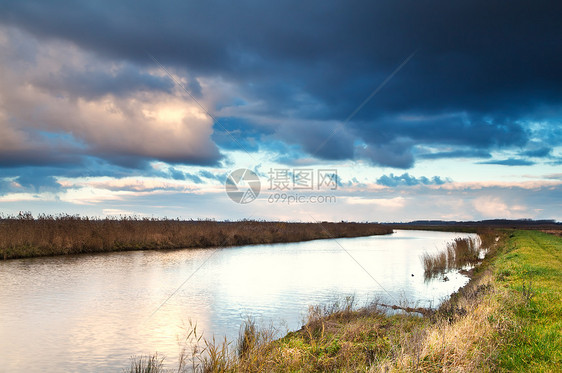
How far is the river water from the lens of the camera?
853cm

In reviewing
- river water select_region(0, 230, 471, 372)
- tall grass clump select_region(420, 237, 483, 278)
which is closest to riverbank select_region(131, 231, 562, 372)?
river water select_region(0, 230, 471, 372)

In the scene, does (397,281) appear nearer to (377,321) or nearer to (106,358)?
(377,321)

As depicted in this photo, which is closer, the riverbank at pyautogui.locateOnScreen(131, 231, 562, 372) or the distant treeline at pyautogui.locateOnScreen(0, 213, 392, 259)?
the riverbank at pyautogui.locateOnScreen(131, 231, 562, 372)

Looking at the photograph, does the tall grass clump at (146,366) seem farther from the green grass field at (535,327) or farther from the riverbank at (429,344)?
the green grass field at (535,327)

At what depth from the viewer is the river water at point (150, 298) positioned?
336 inches

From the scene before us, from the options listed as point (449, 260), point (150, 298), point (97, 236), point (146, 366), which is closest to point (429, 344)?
point (146, 366)

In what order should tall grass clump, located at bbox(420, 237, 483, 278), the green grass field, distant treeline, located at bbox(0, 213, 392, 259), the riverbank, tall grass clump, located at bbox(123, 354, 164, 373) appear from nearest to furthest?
the riverbank < the green grass field < tall grass clump, located at bbox(123, 354, 164, 373) < tall grass clump, located at bbox(420, 237, 483, 278) < distant treeline, located at bbox(0, 213, 392, 259)

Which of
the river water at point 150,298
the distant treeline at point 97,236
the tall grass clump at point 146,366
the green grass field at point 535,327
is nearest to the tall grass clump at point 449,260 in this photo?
the river water at point 150,298

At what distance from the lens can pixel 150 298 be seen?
526 inches

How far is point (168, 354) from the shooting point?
26.8 feet

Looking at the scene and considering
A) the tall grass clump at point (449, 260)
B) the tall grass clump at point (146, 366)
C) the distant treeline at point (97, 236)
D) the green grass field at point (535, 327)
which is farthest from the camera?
the distant treeline at point (97, 236)

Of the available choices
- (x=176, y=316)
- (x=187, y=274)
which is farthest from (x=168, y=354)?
(x=187, y=274)

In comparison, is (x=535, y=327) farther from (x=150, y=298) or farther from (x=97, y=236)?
(x=97, y=236)

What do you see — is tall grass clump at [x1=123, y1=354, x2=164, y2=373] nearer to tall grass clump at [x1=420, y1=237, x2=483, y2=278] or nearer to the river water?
the river water
